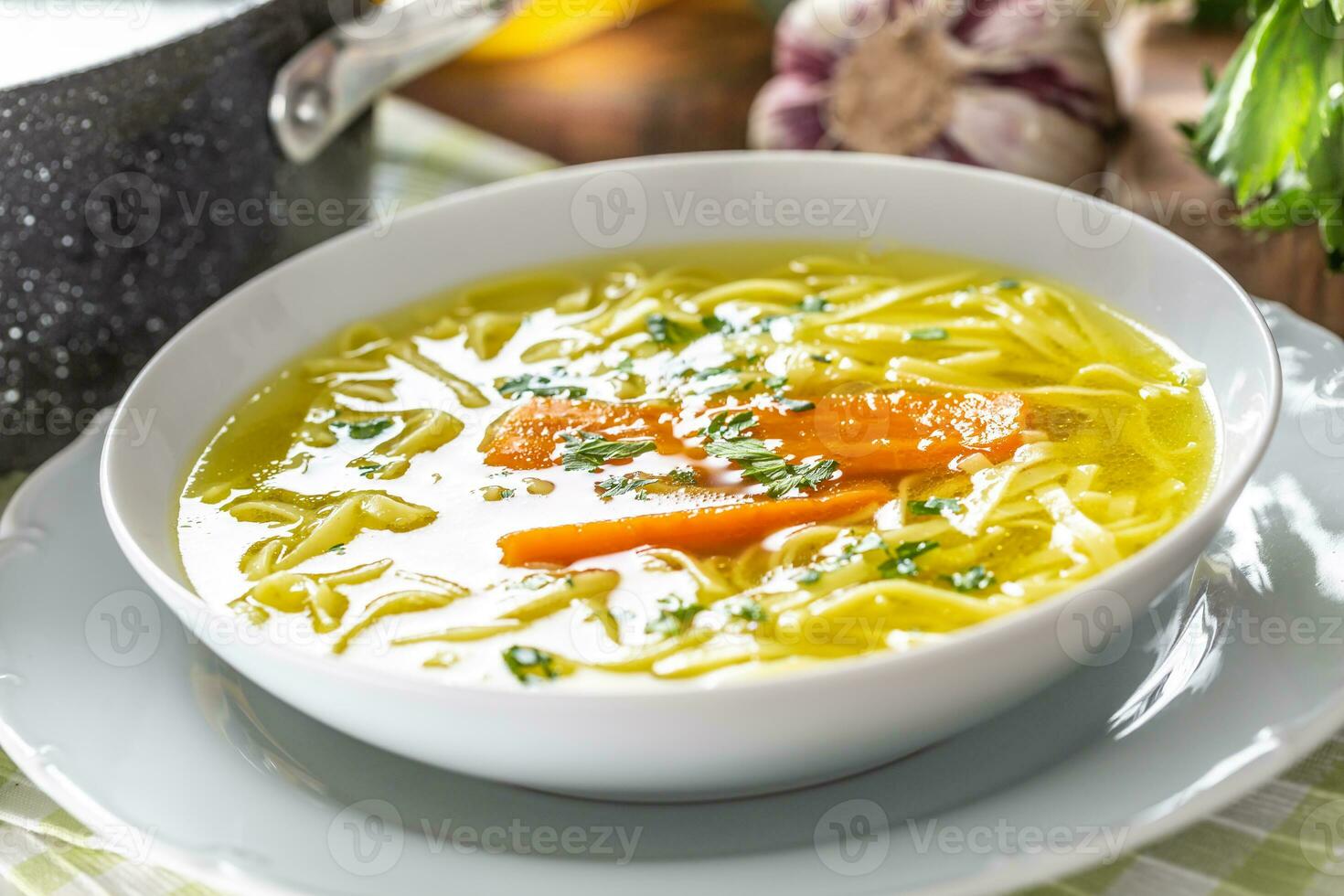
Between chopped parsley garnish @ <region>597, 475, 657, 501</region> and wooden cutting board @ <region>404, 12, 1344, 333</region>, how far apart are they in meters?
2.16

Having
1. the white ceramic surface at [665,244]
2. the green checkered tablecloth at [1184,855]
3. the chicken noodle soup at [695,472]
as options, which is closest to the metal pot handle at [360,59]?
the white ceramic surface at [665,244]

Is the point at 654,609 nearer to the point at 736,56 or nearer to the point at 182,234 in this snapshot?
the point at 182,234

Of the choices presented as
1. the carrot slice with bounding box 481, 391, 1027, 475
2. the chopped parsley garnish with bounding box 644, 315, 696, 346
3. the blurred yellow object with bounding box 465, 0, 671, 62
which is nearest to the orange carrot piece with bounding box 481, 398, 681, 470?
the carrot slice with bounding box 481, 391, 1027, 475

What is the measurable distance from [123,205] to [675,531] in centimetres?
177

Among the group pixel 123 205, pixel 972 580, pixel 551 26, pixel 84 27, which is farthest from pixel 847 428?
pixel 551 26

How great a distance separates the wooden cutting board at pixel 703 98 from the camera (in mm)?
4020

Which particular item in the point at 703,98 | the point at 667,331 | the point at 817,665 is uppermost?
the point at 817,665

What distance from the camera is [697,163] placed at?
3.55 meters

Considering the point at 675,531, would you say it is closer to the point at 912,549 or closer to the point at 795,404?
the point at 912,549

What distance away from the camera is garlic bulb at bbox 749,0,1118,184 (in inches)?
173

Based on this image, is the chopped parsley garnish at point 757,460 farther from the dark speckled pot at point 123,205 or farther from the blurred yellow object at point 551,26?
the blurred yellow object at point 551,26

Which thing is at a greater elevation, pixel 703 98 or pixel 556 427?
pixel 556 427

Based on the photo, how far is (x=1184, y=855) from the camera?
2018mm

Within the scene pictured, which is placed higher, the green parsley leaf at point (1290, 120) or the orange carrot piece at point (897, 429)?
the green parsley leaf at point (1290, 120)
